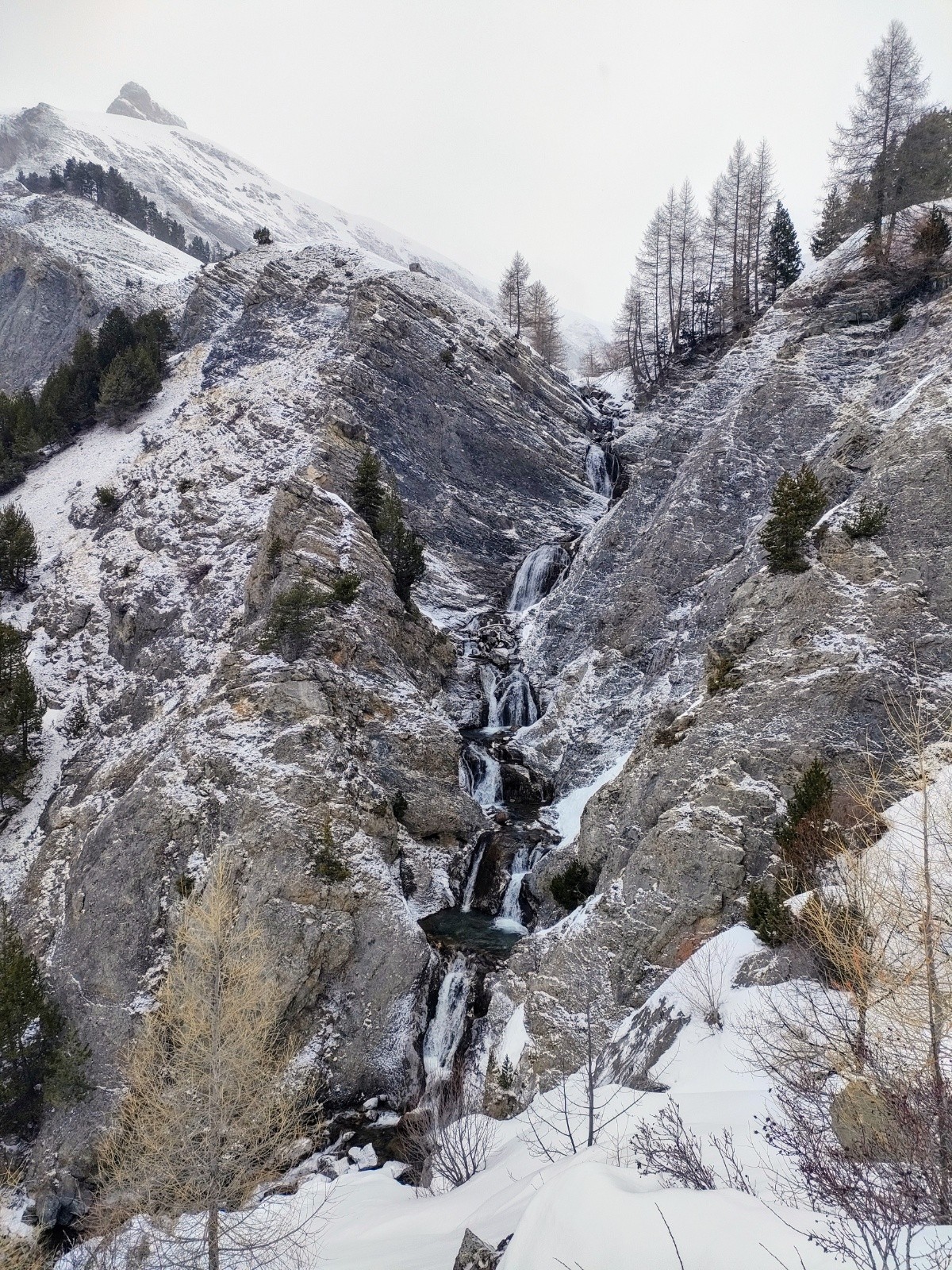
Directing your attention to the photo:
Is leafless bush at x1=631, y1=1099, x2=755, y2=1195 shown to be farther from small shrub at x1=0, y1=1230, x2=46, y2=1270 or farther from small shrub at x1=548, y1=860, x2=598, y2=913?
small shrub at x1=0, y1=1230, x2=46, y2=1270

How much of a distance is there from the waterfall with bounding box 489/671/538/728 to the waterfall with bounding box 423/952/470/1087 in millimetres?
12881

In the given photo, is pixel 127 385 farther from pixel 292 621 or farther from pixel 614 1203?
pixel 614 1203

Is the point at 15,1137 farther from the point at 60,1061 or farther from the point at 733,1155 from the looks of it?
the point at 733,1155

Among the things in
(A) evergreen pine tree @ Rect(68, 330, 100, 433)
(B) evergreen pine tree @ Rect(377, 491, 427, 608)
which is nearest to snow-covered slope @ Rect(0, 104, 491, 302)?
(A) evergreen pine tree @ Rect(68, 330, 100, 433)

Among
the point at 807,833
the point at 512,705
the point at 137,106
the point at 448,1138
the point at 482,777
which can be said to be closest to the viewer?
the point at 448,1138

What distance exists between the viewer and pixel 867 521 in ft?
58.1

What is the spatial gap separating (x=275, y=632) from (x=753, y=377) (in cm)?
2676

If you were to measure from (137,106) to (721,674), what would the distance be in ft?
716

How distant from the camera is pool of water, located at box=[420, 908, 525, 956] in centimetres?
1998

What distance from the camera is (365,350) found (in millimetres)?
41750

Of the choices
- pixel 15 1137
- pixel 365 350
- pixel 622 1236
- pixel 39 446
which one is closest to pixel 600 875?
pixel 622 1236

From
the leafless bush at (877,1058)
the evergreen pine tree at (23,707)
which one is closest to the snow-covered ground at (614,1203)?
the leafless bush at (877,1058)

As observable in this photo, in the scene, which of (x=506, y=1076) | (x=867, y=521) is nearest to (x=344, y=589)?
(x=506, y=1076)

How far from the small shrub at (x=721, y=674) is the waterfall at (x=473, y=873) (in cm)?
1016
